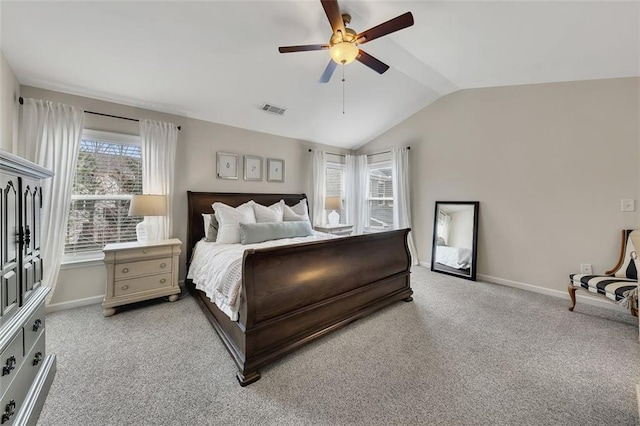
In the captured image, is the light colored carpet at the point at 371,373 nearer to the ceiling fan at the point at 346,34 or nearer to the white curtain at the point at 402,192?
the white curtain at the point at 402,192

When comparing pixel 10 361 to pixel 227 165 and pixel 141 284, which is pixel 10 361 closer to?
pixel 141 284

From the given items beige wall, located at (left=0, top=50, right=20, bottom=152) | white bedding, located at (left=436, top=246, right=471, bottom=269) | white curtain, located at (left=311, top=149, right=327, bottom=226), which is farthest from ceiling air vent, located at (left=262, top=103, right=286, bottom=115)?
white bedding, located at (left=436, top=246, right=471, bottom=269)

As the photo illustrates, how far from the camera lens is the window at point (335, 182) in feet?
17.1

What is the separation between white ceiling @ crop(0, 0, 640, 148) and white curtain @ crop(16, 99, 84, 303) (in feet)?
0.98

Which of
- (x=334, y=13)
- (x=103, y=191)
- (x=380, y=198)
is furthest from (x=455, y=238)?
(x=103, y=191)

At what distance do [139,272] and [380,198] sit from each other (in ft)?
13.7

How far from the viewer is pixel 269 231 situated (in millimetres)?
3127

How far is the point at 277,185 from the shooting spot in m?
4.39

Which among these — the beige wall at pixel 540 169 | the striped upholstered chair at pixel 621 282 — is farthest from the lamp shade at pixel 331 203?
the striped upholstered chair at pixel 621 282

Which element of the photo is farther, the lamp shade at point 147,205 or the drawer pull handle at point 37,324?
the lamp shade at point 147,205

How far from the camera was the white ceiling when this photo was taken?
6.70ft

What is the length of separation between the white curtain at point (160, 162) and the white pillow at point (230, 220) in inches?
23.9

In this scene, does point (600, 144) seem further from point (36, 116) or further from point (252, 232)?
point (36, 116)

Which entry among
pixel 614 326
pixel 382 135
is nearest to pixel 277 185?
pixel 382 135
